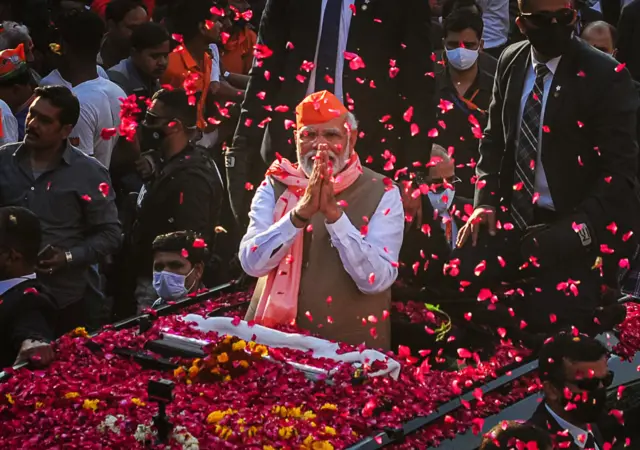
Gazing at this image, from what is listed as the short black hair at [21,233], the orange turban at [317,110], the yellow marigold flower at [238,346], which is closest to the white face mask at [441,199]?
the orange turban at [317,110]

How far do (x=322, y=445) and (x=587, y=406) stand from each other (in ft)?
5.88

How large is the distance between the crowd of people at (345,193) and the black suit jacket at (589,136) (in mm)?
12

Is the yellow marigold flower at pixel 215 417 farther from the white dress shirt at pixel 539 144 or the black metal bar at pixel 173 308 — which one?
A: the white dress shirt at pixel 539 144

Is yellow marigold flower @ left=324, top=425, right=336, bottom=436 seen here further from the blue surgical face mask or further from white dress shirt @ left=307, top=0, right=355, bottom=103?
the blue surgical face mask

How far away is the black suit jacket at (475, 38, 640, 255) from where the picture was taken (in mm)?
9266

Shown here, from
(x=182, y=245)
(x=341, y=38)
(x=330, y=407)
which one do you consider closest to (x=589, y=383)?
(x=330, y=407)

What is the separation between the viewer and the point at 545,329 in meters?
9.27

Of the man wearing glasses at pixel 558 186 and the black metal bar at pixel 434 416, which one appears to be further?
the man wearing glasses at pixel 558 186

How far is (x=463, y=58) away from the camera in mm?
13266

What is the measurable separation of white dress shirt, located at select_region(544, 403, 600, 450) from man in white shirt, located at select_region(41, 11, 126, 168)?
16.2 ft

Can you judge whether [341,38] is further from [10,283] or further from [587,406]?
[587,406]

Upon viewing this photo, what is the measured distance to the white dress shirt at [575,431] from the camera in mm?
8096

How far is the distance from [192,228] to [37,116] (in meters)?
1.52

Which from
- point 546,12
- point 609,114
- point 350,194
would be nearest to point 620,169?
point 609,114
